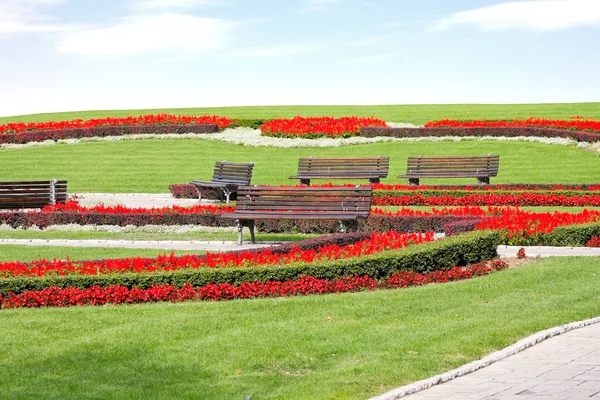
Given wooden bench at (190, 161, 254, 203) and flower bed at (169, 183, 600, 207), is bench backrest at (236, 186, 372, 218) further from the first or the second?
wooden bench at (190, 161, 254, 203)

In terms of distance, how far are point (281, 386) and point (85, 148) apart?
28.8m

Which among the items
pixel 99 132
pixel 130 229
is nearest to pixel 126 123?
pixel 99 132

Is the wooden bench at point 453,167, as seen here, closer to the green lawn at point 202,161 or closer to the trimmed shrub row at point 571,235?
the green lawn at point 202,161

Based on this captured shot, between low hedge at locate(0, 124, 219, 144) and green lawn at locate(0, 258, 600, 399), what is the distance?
2601cm

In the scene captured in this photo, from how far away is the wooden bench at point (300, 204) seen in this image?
52.2 feet

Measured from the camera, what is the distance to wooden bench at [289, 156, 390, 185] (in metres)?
25.4

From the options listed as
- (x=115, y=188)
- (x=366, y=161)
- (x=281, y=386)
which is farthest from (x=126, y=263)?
(x=115, y=188)

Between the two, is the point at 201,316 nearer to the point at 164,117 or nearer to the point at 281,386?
the point at 281,386

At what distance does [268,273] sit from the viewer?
428 inches

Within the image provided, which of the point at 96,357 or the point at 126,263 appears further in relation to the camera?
the point at 126,263

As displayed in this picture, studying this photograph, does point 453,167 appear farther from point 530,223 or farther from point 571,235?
point 571,235

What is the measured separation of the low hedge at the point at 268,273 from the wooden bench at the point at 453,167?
13.8m

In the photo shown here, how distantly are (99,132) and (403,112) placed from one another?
13728 millimetres

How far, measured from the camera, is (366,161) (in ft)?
84.3
